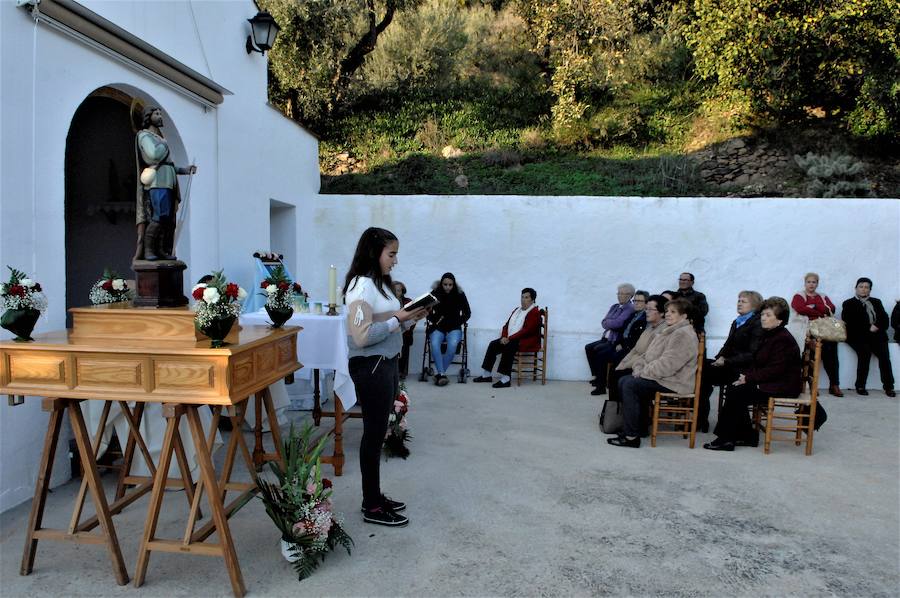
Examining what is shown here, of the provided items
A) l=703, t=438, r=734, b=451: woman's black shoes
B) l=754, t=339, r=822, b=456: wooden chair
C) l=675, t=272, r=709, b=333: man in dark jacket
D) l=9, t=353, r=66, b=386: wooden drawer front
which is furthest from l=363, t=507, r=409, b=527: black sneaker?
l=675, t=272, r=709, b=333: man in dark jacket

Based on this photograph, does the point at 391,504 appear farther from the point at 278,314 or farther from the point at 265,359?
the point at 278,314

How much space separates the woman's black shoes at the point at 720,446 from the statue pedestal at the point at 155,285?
425 centimetres

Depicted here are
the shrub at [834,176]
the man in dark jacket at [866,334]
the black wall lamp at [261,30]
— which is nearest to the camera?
the black wall lamp at [261,30]

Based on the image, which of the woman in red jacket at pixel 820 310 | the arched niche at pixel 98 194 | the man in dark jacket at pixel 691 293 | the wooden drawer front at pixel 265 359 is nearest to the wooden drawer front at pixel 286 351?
the wooden drawer front at pixel 265 359

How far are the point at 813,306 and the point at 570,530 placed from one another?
5.75 meters

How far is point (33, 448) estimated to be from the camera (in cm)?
399

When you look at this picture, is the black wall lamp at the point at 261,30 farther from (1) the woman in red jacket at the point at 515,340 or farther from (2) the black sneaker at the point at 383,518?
(2) the black sneaker at the point at 383,518

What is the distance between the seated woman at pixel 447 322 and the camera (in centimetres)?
780

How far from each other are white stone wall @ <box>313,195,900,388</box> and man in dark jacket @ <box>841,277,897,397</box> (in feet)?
0.68

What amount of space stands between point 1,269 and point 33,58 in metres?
1.37

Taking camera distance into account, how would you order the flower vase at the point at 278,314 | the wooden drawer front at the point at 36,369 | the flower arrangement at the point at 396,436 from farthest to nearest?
1. the flower arrangement at the point at 396,436
2. the flower vase at the point at 278,314
3. the wooden drawer front at the point at 36,369

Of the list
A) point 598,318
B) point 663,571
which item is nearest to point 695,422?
point 663,571

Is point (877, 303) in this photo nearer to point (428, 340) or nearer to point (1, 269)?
point (428, 340)

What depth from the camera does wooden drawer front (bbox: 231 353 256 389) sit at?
113 inches
